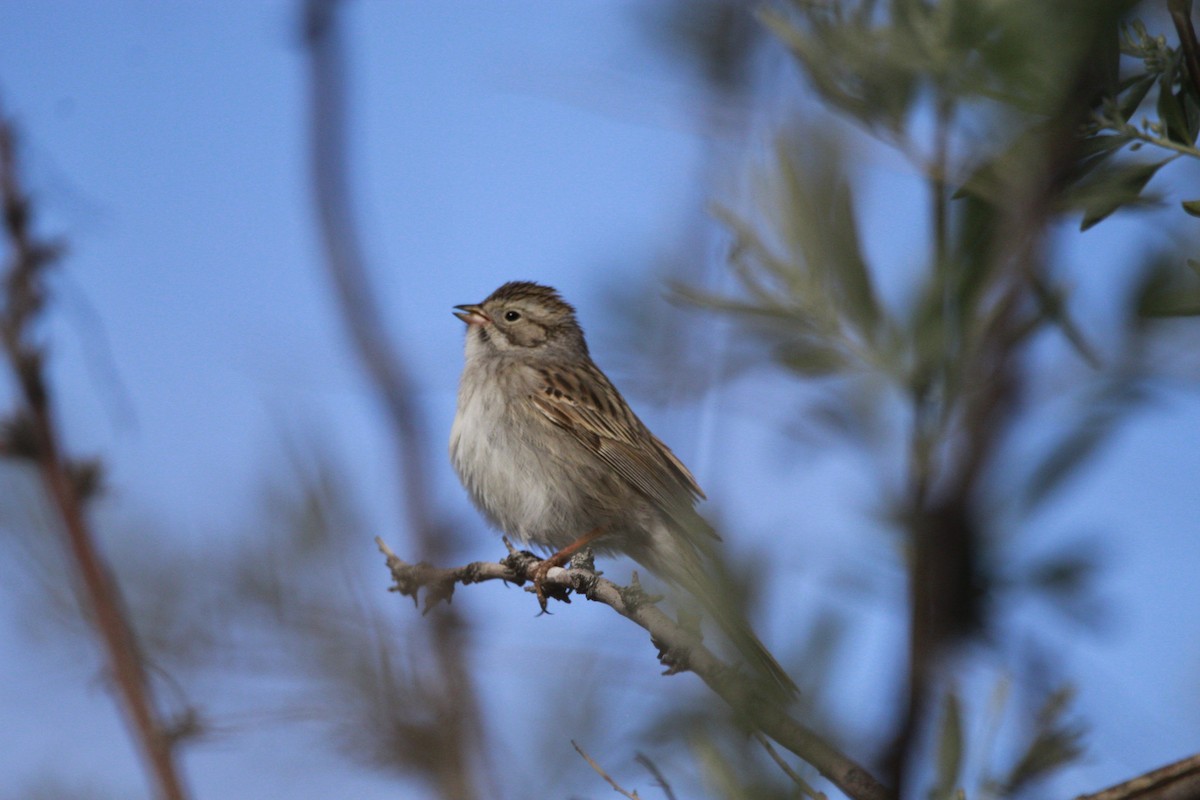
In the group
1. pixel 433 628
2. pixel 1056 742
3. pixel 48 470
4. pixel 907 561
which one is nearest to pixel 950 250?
pixel 907 561

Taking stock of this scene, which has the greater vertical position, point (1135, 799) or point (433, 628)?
point (433, 628)

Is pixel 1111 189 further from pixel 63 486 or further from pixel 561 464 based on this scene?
pixel 561 464

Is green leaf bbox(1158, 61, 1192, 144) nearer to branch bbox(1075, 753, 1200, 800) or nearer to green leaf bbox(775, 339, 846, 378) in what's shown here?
green leaf bbox(775, 339, 846, 378)

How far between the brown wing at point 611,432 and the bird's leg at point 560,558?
310mm

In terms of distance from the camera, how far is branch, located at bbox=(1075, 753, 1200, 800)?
0.97m

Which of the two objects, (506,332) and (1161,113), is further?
(506,332)

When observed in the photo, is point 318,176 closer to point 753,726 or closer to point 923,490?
point 753,726

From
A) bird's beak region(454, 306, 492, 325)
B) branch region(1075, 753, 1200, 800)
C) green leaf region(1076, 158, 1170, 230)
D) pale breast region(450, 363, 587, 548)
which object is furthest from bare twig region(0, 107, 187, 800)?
bird's beak region(454, 306, 492, 325)

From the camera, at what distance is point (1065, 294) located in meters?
1.12

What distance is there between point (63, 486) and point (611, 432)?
4.05 meters

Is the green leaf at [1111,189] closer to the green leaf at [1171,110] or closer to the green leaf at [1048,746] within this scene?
the green leaf at [1171,110]

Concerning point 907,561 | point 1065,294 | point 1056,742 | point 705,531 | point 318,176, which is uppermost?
point 318,176

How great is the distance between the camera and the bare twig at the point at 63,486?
1639mm

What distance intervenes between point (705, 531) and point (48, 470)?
107 cm
